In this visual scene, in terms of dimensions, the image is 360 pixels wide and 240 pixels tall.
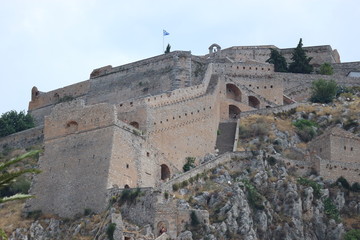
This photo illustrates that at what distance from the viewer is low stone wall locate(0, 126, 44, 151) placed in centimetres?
5853

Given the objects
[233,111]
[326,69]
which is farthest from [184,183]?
[326,69]

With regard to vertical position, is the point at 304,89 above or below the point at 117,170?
above

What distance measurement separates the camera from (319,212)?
1663 inches

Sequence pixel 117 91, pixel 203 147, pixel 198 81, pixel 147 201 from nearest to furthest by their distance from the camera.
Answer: pixel 147 201
pixel 203 147
pixel 198 81
pixel 117 91

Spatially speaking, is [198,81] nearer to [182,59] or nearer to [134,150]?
[182,59]

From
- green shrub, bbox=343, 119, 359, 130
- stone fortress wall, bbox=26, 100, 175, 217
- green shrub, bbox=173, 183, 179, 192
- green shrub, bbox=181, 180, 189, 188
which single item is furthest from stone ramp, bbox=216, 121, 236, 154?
green shrub, bbox=173, 183, 179, 192

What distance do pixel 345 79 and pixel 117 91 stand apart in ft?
63.2

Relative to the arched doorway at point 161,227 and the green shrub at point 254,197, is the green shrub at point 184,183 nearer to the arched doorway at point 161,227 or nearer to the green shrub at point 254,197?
the green shrub at point 254,197

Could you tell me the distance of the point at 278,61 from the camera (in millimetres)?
66812

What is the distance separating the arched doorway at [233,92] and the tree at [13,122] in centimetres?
1647

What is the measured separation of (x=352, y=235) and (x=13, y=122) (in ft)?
104

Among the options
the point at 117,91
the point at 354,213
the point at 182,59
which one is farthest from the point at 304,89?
the point at 354,213

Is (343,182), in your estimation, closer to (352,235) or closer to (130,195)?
(352,235)

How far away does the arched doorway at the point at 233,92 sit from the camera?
58.5 m
